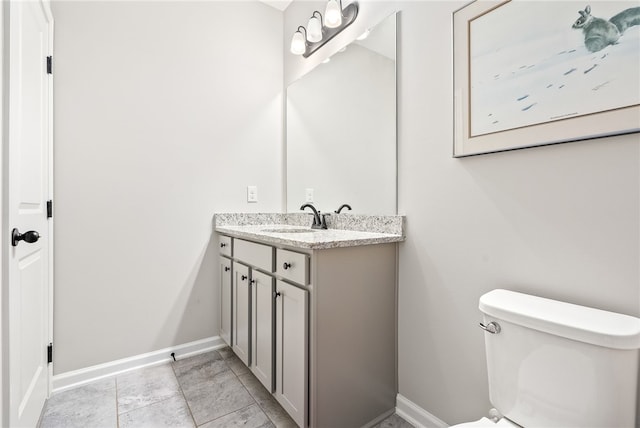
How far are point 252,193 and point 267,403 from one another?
54.7 inches

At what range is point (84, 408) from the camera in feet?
5.04

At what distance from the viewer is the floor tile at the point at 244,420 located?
4.63ft

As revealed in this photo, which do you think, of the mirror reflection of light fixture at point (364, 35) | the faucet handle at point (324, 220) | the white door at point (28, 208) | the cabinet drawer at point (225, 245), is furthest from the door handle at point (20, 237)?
the mirror reflection of light fixture at point (364, 35)

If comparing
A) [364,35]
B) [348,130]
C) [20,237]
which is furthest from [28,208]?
[364,35]

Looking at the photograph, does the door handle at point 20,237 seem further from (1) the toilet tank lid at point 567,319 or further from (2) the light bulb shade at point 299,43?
(2) the light bulb shade at point 299,43

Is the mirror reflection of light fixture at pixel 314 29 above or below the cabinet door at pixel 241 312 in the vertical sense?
above

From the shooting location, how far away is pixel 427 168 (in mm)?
1383

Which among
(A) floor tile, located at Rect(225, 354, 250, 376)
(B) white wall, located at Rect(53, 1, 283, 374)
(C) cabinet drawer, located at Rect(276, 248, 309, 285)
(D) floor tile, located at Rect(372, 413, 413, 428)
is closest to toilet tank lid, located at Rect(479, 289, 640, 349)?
(C) cabinet drawer, located at Rect(276, 248, 309, 285)

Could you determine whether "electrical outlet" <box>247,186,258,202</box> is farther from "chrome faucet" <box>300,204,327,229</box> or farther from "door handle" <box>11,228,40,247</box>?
"door handle" <box>11,228,40,247</box>

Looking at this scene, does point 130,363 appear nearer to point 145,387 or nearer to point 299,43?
point 145,387

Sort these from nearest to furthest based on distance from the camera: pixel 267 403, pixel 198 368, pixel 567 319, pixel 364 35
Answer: pixel 567 319 → pixel 267 403 → pixel 364 35 → pixel 198 368

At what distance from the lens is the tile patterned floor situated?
143 cm

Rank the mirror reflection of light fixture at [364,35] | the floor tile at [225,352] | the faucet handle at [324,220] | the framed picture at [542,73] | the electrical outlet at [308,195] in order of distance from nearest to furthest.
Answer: the framed picture at [542,73]
the mirror reflection of light fixture at [364,35]
the faucet handle at [324,220]
the floor tile at [225,352]
the electrical outlet at [308,195]

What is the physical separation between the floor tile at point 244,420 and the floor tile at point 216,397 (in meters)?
0.03
